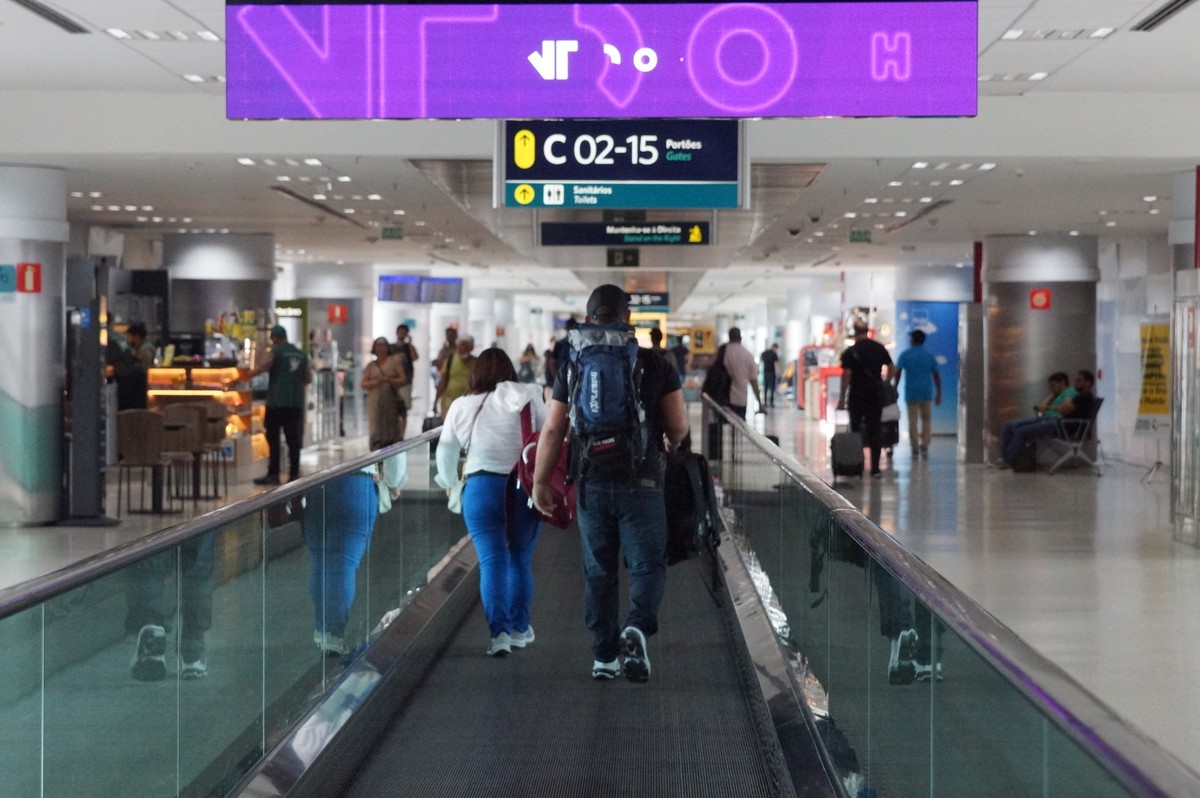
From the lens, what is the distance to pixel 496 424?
6.98 meters

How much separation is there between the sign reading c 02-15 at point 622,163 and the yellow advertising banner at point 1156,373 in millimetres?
11833

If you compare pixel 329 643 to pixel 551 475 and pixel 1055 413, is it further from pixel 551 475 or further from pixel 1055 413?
pixel 1055 413

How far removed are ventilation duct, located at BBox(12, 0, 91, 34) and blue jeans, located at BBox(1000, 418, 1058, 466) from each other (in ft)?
43.1

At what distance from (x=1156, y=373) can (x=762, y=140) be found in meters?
9.85

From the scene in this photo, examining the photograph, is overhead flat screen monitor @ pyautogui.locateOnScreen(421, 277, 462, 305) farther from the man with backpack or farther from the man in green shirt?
the man with backpack

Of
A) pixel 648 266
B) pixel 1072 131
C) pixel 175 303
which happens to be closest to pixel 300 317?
pixel 175 303

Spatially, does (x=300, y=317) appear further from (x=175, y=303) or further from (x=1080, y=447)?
(x=1080, y=447)

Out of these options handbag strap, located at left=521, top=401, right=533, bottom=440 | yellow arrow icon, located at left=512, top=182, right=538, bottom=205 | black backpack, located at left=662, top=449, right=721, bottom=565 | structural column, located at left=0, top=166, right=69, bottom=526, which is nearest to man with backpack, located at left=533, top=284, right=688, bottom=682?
black backpack, located at left=662, top=449, right=721, bottom=565

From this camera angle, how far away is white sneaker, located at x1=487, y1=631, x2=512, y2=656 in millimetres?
7270

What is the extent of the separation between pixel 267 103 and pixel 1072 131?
26.7 feet

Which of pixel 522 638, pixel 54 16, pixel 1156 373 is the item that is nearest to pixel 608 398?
pixel 522 638

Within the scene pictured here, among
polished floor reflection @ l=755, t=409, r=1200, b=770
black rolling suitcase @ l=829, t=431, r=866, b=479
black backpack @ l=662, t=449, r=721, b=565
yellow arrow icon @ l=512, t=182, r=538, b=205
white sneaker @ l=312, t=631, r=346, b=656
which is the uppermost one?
yellow arrow icon @ l=512, t=182, r=538, b=205

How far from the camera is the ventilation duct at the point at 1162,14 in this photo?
8617mm

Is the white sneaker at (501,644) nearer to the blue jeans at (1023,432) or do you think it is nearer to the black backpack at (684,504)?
the black backpack at (684,504)
